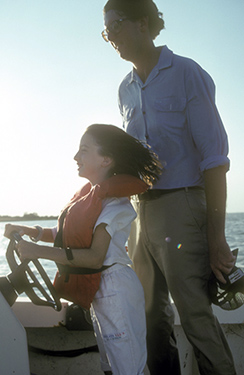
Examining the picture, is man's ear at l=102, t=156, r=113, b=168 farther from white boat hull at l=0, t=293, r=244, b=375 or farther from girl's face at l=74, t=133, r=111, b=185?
white boat hull at l=0, t=293, r=244, b=375

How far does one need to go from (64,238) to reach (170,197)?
2.00 feet

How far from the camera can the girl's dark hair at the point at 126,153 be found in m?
2.04

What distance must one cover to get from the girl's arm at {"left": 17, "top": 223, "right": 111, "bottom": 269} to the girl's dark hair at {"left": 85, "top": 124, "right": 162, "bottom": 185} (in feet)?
1.45

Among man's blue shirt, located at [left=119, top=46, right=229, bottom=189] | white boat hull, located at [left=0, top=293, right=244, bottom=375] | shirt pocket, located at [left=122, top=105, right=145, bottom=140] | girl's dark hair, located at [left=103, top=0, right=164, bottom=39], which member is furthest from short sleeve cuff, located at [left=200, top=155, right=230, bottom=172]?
white boat hull, located at [left=0, top=293, right=244, bottom=375]

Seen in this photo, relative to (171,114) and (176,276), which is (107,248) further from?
(171,114)

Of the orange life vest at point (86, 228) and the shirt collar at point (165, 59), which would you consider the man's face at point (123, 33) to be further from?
the orange life vest at point (86, 228)

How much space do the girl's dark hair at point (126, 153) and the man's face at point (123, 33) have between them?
0.46 m

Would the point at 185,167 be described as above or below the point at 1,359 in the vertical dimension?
above

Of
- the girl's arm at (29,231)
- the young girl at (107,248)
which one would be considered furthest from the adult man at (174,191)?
the girl's arm at (29,231)

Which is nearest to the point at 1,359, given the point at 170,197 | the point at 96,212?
the point at 96,212

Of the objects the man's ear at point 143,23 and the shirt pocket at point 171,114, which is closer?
the shirt pocket at point 171,114

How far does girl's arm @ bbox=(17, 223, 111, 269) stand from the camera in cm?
179

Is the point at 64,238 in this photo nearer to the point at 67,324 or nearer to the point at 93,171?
the point at 93,171

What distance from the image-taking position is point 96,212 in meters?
1.92
